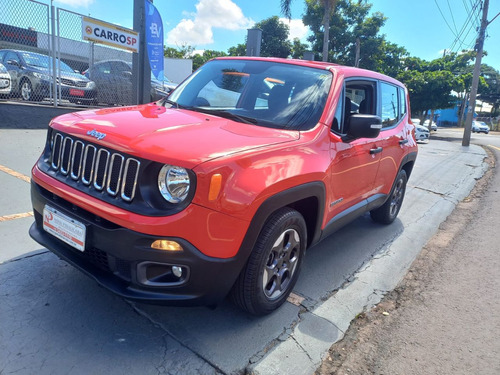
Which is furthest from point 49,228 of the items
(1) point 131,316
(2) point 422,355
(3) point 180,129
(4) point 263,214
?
(2) point 422,355

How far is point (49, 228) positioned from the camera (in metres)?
2.56

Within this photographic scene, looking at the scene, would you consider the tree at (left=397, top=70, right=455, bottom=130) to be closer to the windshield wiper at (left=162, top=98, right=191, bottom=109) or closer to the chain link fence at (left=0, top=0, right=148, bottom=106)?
the chain link fence at (left=0, top=0, right=148, bottom=106)

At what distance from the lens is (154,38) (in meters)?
9.69

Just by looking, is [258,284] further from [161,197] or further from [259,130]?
[259,130]

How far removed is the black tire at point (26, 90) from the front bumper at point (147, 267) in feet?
26.7

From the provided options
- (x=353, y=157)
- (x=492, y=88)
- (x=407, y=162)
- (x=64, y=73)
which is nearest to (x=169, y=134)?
(x=353, y=157)

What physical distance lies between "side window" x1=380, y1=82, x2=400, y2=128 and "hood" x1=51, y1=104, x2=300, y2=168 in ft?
6.39

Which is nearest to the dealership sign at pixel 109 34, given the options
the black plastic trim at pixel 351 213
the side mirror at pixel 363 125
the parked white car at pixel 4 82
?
the parked white car at pixel 4 82

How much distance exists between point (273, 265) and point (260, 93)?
1501 millimetres

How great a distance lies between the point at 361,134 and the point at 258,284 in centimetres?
151

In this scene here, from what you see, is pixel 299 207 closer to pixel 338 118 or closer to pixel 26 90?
pixel 338 118

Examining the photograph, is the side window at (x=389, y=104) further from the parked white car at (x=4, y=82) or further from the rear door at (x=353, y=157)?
the parked white car at (x=4, y=82)

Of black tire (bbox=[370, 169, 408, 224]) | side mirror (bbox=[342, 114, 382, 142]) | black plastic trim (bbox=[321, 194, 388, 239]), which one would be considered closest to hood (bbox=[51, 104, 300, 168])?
side mirror (bbox=[342, 114, 382, 142])

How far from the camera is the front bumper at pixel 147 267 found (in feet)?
7.00
